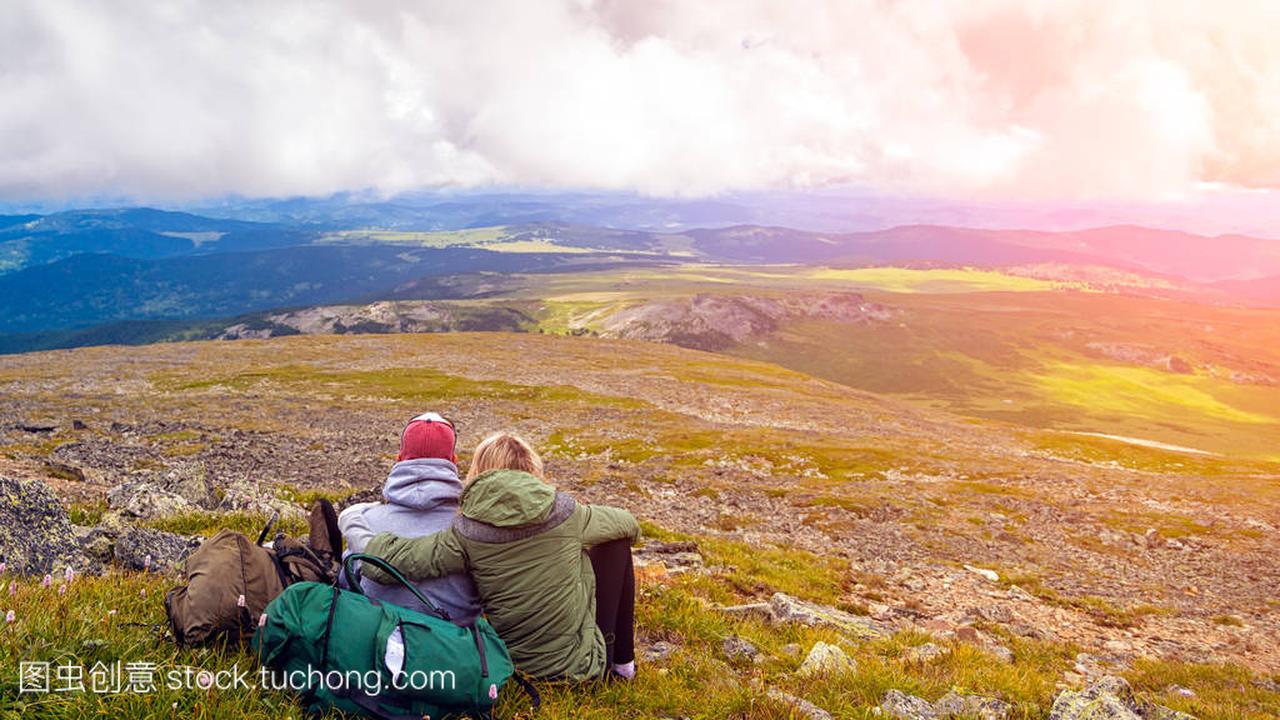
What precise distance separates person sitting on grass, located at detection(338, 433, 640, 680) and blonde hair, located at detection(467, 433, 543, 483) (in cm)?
1

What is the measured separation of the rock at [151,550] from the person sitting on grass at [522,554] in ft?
15.1

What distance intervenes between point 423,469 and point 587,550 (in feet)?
7.48

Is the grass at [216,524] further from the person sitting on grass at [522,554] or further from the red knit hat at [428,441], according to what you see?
the person sitting on grass at [522,554]

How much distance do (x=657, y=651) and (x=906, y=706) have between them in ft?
11.6

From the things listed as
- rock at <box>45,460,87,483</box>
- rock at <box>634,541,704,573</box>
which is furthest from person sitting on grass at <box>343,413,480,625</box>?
rock at <box>45,460,87,483</box>

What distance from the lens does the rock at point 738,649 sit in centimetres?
955

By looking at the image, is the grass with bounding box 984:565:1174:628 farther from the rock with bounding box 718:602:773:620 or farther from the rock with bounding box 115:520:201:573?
the rock with bounding box 115:520:201:573

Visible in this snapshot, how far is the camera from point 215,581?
6297mm

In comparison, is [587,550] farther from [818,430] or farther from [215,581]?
[818,430]

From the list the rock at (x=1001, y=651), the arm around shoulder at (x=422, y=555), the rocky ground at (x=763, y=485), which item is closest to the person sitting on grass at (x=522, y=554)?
the arm around shoulder at (x=422, y=555)

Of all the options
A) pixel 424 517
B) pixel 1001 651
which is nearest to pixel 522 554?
pixel 424 517

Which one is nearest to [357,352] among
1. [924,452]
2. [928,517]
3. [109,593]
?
[924,452]

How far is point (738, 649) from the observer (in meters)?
9.82

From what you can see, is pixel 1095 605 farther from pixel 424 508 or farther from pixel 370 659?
pixel 370 659
